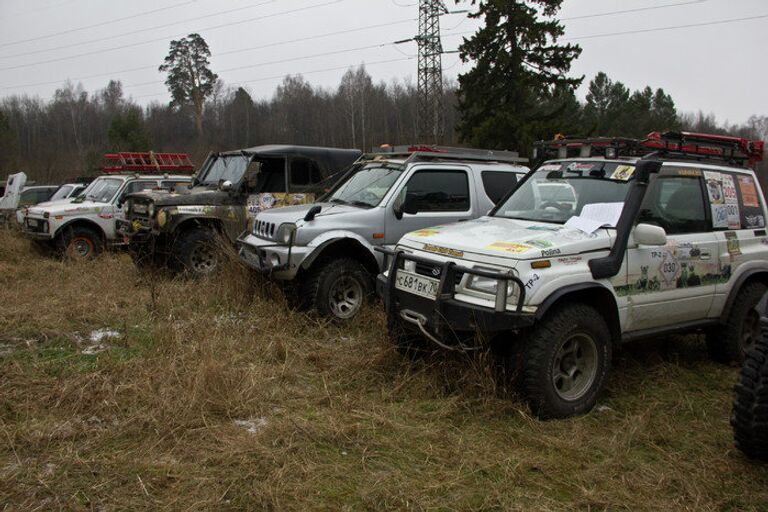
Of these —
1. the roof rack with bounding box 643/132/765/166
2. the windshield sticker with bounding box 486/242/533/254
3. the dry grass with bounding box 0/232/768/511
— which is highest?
the roof rack with bounding box 643/132/765/166

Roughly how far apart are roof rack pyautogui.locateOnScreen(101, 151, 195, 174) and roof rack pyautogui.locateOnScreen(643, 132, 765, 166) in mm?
10576

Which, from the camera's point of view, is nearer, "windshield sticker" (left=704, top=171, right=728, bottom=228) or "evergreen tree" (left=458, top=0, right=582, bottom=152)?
"windshield sticker" (left=704, top=171, right=728, bottom=228)

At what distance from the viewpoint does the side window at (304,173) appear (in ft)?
28.5

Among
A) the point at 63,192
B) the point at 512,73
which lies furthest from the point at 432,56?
the point at 63,192

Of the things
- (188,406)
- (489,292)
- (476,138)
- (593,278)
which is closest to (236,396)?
(188,406)

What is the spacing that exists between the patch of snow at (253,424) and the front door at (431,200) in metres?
3.01

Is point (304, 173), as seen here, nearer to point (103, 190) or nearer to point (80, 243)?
point (80, 243)

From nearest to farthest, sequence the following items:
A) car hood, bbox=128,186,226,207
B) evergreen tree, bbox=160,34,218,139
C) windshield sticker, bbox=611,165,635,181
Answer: windshield sticker, bbox=611,165,635,181
car hood, bbox=128,186,226,207
evergreen tree, bbox=160,34,218,139

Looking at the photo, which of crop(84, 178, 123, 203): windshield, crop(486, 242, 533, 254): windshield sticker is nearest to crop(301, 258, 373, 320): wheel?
crop(486, 242, 533, 254): windshield sticker

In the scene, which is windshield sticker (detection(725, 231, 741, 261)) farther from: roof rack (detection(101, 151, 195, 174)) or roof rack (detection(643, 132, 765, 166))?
roof rack (detection(101, 151, 195, 174))

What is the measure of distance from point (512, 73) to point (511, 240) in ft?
70.8

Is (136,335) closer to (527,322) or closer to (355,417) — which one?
(355,417)

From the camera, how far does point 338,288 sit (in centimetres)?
611

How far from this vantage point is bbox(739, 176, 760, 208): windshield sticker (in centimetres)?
512
